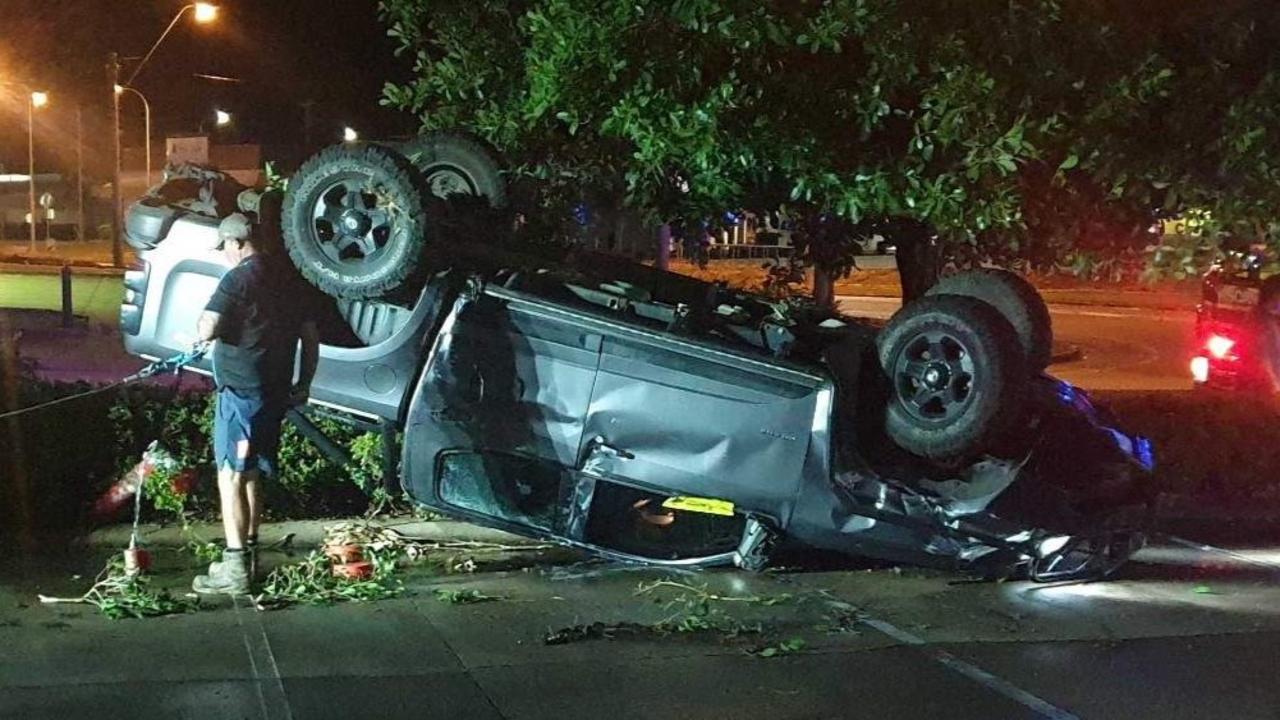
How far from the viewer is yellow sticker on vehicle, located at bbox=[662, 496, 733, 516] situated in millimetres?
6215

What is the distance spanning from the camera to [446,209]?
21.7 feet

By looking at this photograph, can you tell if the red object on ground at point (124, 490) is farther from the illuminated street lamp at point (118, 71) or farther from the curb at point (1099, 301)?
the curb at point (1099, 301)

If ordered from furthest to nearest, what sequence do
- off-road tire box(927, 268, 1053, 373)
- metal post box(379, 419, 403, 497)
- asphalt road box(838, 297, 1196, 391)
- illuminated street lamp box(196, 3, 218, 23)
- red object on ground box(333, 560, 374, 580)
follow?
illuminated street lamp box(196, 3, 218, 23) < asphalt road box(838, 297, 1196, 391) < metal post box(379, 419, 403, 497) < off-road tire box(927, 268, 1053, 373) < red object on ground box(333, 560, 374, 580)

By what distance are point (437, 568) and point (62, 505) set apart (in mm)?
2086

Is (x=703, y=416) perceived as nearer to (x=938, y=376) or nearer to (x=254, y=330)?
(x=938, y=376)

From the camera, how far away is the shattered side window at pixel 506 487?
629 centimetres

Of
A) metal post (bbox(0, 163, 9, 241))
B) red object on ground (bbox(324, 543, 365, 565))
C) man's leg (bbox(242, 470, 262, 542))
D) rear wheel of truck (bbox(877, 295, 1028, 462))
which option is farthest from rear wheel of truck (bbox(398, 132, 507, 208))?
metal post (bbox(0, 163, 9, 241))

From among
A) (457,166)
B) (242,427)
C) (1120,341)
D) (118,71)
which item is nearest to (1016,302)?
(457,166)

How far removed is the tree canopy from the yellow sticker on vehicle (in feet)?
5.61

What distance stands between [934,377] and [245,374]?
122 inches

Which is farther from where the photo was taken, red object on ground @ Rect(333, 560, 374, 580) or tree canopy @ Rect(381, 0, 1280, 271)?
tree canopy @ Rect(381, 0, 1280, 271)

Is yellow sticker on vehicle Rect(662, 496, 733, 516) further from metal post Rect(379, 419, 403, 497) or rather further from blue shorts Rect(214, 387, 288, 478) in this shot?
blue shorts Rect(214, 387, 288, 478)

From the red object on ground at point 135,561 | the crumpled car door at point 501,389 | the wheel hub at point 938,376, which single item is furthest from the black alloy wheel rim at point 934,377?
the red object on ground at point 135,561

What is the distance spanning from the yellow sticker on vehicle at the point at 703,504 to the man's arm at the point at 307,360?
1.76m
